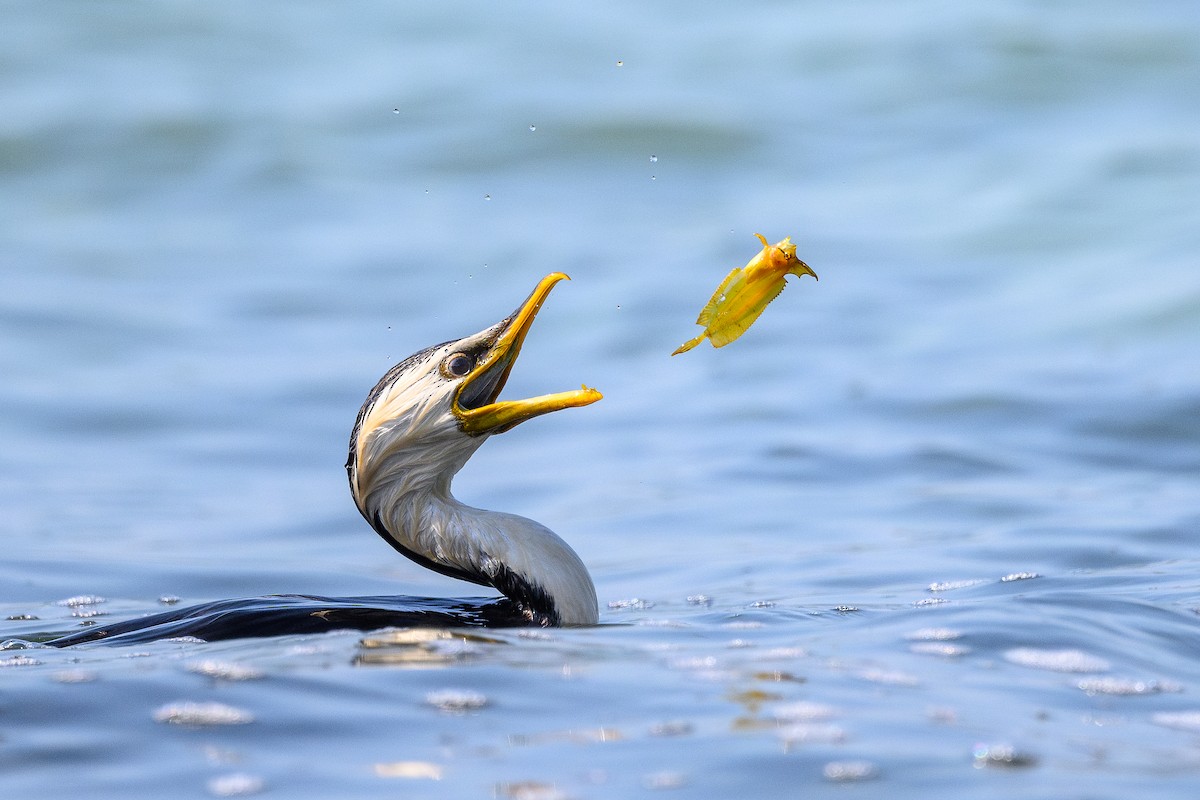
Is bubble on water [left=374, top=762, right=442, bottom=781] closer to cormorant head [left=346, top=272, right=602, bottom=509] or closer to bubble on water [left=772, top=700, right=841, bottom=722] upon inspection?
bubble on water [left=772, top=700, right=841, bottom=722]

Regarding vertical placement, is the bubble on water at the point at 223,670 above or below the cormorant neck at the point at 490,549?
below

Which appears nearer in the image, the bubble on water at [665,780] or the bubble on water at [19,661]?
the bubble on water at [665,780]

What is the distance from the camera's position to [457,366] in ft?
16.5

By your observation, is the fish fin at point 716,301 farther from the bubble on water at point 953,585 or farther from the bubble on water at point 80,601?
the bubble on water at point 80,601

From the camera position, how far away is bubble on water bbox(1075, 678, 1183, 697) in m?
3.97

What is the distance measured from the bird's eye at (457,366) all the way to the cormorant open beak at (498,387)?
0.08ft

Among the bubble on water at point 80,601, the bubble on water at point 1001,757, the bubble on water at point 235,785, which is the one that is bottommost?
the bubble on water at point 235,785

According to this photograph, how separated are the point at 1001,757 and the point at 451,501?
2286 mm

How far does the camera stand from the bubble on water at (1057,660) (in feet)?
13.7

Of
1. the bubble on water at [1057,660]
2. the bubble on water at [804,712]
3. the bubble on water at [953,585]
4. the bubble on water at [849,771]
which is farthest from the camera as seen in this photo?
the bubble on water at [953,585]

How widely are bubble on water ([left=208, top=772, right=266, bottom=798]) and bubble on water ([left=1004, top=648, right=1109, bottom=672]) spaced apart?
2.04 m

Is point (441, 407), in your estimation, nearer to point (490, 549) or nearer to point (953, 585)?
point (490, 549)

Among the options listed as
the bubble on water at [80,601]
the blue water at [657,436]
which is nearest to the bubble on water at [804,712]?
the blue water at [657,436]

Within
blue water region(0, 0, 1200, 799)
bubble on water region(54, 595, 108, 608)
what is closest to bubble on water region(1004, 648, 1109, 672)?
blue water region(0, 0, 1200, 799)
